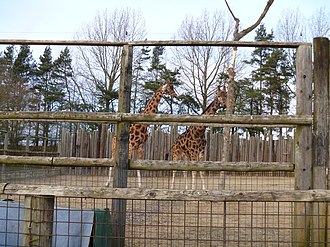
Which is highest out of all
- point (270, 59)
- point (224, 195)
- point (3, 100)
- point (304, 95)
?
point (270, 59)

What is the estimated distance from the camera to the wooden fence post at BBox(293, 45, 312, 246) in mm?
3383

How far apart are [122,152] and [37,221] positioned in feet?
3.78

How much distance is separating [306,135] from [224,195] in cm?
144

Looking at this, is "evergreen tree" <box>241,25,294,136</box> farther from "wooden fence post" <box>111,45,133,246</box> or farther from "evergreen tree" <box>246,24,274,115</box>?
"wooden fence post" <box>111,45,133,246</box>

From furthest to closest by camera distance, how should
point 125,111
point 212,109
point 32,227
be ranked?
point 212,109 → point 125,111 → point 32,227

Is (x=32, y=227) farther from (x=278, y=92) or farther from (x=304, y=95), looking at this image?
(x=278, y=92)

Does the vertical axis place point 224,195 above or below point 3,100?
below

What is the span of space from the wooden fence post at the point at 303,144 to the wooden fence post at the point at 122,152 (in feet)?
4.82

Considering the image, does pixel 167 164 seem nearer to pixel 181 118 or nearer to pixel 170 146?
pixel 181 118

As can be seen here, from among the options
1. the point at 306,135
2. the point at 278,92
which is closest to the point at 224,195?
the point at 306,135

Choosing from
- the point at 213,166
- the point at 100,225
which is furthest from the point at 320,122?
the point at 100,225

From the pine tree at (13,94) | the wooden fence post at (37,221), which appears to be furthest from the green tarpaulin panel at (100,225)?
the pine tree at (13,94)

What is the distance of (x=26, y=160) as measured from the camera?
332 cm

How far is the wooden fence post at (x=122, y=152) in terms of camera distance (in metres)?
3.48
